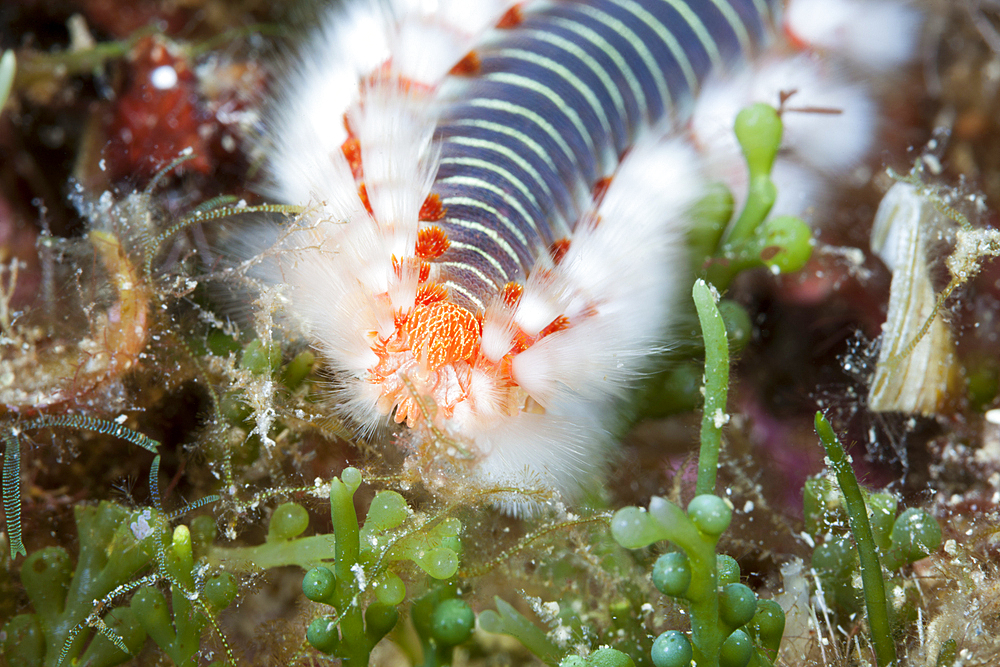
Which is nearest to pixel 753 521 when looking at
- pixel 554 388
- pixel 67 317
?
pixel 554 388

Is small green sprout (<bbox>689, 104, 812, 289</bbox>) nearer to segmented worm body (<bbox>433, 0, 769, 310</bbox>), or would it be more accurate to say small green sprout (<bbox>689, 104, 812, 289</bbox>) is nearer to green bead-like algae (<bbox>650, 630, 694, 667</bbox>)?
segmented worm body (<bbox>433, 0, 769, 310</bbox>)

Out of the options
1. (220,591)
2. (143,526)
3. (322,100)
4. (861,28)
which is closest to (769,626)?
(220,591)

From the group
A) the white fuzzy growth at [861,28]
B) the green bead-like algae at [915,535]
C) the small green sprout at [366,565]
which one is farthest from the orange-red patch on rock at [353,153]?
the white fuzzy growth at [861,28]

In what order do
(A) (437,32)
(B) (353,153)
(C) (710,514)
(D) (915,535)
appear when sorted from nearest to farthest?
1. (C) (710,514)
2. (D) (915,535)
3. (B) (353,153)
4. (A) (437,32)

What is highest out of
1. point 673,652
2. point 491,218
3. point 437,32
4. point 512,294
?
point 437,32

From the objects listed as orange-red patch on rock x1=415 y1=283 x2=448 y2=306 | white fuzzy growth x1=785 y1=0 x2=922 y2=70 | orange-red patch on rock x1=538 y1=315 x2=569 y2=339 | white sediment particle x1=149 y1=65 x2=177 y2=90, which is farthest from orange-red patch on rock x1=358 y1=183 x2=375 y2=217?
white fuzzy growth x1=785 y1=0 x2=922 y2=70

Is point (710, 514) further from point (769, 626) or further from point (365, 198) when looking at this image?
point (365, 198)

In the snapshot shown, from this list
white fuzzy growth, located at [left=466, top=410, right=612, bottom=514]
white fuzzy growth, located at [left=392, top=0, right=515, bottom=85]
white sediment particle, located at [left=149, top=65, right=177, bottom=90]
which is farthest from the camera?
white sediment particle, located at [left=149, top=65, right=177, bottom=90]

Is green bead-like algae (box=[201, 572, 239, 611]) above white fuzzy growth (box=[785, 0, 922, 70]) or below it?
below
